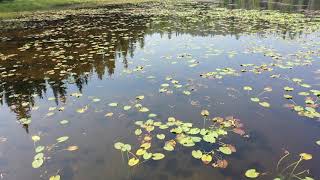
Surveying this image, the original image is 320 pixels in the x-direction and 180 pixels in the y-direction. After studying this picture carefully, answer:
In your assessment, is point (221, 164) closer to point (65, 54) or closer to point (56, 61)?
point (56, 61)

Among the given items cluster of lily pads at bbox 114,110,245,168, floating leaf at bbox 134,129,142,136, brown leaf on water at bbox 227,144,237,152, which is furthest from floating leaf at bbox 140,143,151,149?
brown leaf on water at bbox 227,144,237,152

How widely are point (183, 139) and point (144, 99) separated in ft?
11.3

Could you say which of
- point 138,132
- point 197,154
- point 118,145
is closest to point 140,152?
point 118,145

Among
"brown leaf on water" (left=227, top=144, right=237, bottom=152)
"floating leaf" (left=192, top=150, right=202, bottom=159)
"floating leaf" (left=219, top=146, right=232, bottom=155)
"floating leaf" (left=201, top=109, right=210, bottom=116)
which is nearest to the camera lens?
"floating leaf" (left=192, top=150, right=202, bottom=159)

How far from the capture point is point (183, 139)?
7605mm

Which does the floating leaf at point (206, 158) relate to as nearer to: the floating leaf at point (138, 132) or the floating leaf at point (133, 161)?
the floating leaf at point (133, 161)

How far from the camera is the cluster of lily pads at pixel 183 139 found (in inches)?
274

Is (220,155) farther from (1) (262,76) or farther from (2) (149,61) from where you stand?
(2) (149,61)

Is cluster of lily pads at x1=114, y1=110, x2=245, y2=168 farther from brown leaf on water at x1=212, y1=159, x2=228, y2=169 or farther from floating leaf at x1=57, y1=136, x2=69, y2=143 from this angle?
floating leaf at x1=57, y1=136, x2=69, y2=143

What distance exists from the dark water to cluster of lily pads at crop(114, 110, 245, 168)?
187mm

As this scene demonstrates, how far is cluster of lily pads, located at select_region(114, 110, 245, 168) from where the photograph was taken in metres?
6.97

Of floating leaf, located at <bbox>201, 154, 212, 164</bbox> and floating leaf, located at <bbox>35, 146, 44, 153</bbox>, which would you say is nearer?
floating leaf, located at <bbox>201, 154, 212, 164</bbox>

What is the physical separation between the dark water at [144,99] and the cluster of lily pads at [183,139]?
0.61 ft

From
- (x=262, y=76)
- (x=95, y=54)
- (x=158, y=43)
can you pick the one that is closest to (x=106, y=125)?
(x=262, y=76)
